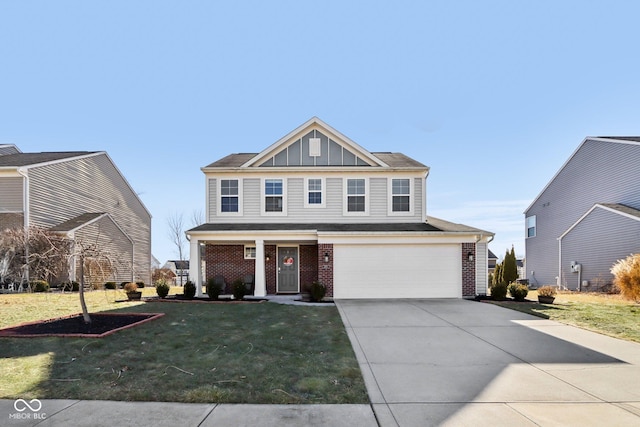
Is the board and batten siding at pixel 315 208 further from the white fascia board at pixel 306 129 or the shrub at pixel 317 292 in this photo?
the shrub at pixel 317 292

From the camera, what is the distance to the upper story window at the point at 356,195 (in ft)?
48.8

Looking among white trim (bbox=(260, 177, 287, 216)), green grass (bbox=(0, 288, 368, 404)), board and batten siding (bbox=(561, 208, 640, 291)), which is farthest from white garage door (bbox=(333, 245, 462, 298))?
board and batten siding (bbox=(561, 208, 640, 291))

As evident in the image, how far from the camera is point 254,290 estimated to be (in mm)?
14109

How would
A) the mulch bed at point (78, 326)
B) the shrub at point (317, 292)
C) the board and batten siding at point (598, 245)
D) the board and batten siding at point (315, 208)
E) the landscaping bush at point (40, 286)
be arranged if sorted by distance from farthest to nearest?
1. the board and batten siding at point (598, 245)
2. the landscaping bush at point (40, 286)
3. the board and batten siding at point (315, 208)
4. the shrub at point (317, 292)
5. the mulch bed at point (78, 326)

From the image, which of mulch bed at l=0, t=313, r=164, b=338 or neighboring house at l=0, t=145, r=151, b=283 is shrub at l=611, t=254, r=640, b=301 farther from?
neighboring house at l=0, t=145, r=151, b=283

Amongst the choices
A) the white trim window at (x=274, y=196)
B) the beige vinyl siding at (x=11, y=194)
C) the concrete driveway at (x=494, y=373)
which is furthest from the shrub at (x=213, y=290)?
the beige vinyl siding at (x=11, y=194)

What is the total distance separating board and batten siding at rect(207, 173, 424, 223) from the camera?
14773mm

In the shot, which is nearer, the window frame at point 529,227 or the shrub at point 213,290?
the shrub at point 213,290

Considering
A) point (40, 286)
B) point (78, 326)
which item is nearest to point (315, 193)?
point (78, 326)

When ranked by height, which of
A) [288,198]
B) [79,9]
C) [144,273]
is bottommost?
[144,273]

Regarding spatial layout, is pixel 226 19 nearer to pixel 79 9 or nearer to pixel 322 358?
pixel 79 9

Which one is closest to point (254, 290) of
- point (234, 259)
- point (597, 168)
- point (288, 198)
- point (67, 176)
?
point (234, 259)

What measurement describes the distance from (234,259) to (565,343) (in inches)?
478

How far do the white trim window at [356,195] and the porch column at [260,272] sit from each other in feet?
14.1
